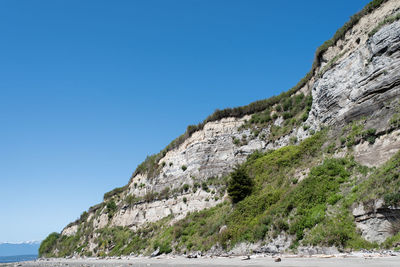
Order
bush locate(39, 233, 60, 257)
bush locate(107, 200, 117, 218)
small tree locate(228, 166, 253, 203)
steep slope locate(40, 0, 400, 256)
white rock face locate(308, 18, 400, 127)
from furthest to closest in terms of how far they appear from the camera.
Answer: bush locate(39, 233, 60, 257) < bush locate(107, 200, 117, 218) < small tree locate(228, 166, 253, 203) < white rock face locate(308, 18, 400, 127) < steep slope locate(40, 0, 400, 256)

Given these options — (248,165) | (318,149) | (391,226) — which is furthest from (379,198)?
(248,165)

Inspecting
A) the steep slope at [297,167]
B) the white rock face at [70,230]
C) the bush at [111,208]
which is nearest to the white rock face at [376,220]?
the steep slope at [297,167]

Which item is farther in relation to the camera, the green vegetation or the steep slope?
the green vegetation

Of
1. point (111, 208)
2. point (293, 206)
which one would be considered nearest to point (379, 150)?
point (293, 206)

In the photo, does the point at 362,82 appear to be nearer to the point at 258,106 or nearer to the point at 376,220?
the point at 376,220

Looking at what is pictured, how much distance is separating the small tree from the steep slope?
0.75 m

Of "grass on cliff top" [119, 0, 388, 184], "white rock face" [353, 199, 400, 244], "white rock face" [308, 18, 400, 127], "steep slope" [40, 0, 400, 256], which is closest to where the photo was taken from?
"white rock face" [353, 199, 400, 244]

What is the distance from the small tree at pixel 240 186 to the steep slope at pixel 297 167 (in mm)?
753

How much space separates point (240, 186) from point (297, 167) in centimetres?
498

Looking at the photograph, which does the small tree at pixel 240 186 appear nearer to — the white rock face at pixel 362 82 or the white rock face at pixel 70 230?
the white rock face at pixel 362 82

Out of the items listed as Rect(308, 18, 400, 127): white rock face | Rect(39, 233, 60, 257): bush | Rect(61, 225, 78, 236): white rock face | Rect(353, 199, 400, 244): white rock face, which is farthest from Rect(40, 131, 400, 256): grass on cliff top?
Rect(39, 233, 60, 257): bush

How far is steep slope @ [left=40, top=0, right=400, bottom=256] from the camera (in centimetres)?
1445

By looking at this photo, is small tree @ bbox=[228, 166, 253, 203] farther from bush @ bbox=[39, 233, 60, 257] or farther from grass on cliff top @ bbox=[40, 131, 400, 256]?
bush @ bbox=[39, 233, 60, 257]

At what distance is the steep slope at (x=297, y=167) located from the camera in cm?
1445
